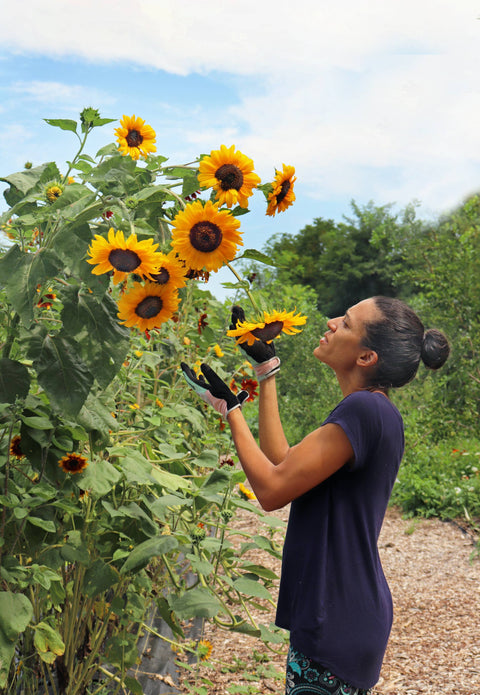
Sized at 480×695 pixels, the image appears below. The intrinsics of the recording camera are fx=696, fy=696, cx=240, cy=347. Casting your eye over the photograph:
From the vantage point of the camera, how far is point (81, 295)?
1342mm

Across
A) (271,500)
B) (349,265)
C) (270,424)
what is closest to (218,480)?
(270,424)

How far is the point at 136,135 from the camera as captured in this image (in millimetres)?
1771

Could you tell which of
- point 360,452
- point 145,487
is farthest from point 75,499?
point 360,452

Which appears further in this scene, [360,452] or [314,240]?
[314,240]

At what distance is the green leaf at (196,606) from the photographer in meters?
1.57

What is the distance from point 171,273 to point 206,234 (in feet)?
0.35

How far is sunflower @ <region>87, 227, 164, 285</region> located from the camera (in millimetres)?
1177

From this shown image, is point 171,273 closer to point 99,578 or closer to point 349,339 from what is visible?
point 349,339

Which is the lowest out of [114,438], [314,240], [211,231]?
[114,438]

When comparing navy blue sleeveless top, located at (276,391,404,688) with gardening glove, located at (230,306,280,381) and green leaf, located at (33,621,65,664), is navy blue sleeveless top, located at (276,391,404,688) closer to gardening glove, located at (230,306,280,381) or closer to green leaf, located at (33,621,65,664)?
gardening glove, located at (230,306,280,381)

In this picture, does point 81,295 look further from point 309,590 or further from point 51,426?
point 309,590

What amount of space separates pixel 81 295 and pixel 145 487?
0.79m

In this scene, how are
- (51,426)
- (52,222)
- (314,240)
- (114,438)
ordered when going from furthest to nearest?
(314,240)
(114,438)
(51,426)
(52,222)

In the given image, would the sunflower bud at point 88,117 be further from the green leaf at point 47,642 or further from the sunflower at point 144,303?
the green leaf at point 47,642
